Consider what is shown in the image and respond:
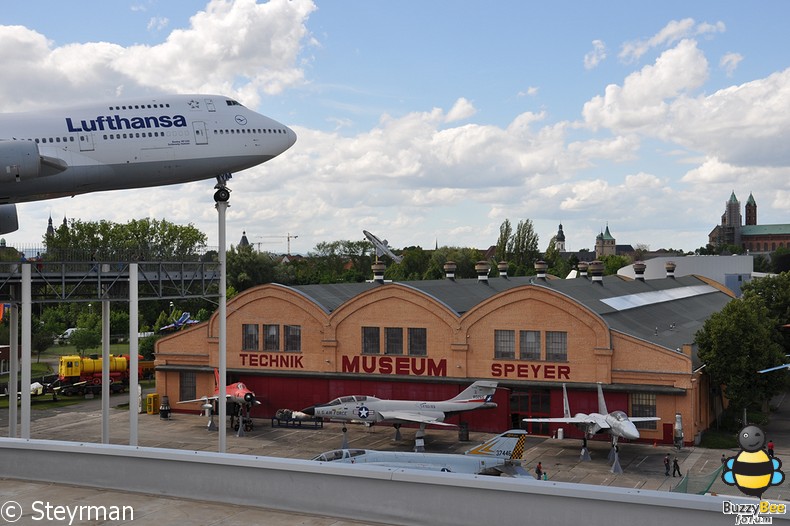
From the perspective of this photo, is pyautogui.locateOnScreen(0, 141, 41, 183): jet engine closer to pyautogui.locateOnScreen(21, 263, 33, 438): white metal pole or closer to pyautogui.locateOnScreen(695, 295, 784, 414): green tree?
pyautogui.locateOnScreen(21, 263, 33, 438): white metal pole

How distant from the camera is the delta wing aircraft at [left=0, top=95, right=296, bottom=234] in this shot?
110 ft

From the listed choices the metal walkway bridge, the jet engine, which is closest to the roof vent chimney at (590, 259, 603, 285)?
the metal walkway bridge

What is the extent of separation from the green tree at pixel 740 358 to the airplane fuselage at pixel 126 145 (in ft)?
98.7

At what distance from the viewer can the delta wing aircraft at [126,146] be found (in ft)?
110

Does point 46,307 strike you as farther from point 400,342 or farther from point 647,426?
point 647,426

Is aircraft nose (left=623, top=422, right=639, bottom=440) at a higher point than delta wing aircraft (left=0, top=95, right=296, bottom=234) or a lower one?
lower

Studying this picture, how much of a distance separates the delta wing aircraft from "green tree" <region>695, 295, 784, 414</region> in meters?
29.8

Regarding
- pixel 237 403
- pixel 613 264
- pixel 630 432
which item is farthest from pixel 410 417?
pixel 613 264

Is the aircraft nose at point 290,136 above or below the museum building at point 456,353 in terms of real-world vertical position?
above

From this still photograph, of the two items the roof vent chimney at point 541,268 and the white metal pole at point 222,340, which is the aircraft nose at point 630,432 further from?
the roof vent chimney at point 541,268

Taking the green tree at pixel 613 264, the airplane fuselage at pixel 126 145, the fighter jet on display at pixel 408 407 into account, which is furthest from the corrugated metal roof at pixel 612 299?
the green tree at pixel 613 264

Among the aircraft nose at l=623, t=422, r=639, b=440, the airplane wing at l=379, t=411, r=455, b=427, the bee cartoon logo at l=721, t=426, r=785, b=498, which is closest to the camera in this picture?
the bee cartoon logo at l=721, t=426, r=785, b=498

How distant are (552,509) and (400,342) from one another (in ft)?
127

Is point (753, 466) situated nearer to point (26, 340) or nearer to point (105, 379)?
point (26, 340)
